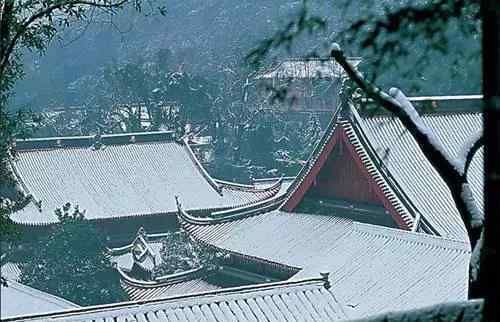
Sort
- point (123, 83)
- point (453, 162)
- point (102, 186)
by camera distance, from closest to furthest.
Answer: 1. point (453, 162)
2. point (102, 186)
3. point (123, 83)

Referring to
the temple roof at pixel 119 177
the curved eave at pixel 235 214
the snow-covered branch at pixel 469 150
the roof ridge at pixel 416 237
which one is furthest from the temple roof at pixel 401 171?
the temple roof at pixel 119 177

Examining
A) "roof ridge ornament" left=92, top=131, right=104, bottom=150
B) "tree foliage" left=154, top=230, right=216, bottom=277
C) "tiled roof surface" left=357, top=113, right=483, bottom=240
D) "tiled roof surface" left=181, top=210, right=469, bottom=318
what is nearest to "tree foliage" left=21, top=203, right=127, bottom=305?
"tree foliage" left=154, top=230, right=216, bottom=277

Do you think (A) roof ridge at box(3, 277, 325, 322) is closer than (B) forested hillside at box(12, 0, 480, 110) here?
Yes

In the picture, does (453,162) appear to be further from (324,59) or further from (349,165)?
(349,165)

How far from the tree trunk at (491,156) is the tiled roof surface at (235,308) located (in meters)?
4.87

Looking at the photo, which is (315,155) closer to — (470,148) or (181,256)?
(181,256)

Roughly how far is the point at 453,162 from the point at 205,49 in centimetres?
5695

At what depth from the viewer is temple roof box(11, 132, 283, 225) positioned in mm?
21719

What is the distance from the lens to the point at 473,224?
2.63m

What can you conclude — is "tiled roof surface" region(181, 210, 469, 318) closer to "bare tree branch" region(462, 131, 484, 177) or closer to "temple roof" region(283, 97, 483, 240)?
"temple roof" region(283, 97, 483, 240)

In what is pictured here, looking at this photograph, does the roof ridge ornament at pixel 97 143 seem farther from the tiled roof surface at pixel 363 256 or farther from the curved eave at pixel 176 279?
the tiled roof surface at pixel 363 256

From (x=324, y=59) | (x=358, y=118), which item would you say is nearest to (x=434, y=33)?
(x=324, y=59)

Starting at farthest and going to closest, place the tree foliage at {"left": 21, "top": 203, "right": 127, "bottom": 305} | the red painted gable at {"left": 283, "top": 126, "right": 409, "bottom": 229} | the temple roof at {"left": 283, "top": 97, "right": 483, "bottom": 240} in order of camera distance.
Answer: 1. the tree foliage at {"left": 21, "top": 203, "right": 127, "bottom": 305}
2. the red painted gable at {"left": 283, "top": 126, "right": 409, "bottom": 229}
3. the temple roof at {"left": 283, "top": 97, "right": 483, "bottom": 240}

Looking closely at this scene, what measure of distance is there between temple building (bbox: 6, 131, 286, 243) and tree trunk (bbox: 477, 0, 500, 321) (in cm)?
1845
